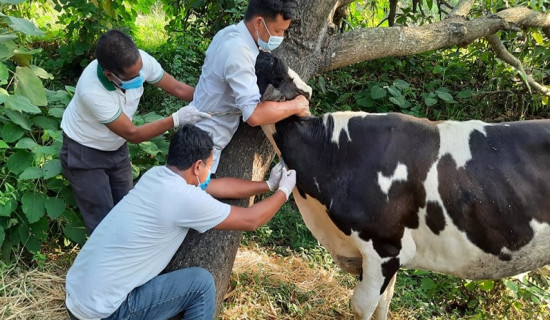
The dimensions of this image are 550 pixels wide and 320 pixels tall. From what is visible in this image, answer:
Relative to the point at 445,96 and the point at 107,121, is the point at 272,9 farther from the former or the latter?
the point at 445,96

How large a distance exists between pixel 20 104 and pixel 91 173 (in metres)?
0.82

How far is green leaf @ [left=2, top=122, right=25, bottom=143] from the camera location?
4.08 metres

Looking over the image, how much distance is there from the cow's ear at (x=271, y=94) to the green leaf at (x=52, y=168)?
1.63 meters

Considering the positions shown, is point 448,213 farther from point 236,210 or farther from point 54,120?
point 54,120

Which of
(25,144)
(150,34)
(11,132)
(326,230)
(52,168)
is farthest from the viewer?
(150,34)

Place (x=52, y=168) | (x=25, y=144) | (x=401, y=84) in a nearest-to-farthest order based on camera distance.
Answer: (x=52, y=168) → (x=25, y=144) → (x=401, y=84)

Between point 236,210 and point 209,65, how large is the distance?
895 millimetres

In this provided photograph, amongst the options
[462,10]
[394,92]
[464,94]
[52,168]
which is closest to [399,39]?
[462,10]

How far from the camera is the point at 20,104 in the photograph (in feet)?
12.7

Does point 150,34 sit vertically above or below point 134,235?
below

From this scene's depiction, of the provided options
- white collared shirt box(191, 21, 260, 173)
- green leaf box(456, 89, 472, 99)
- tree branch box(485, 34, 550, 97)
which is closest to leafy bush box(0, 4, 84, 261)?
white collared shirt box(191, 21, 260, 173)

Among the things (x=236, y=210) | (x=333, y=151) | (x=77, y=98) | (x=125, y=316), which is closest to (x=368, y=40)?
(x=333, y=151)

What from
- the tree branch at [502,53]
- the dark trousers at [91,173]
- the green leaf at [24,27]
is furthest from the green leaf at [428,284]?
the green leaf at [24,27]

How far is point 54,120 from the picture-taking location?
4.38 meters
